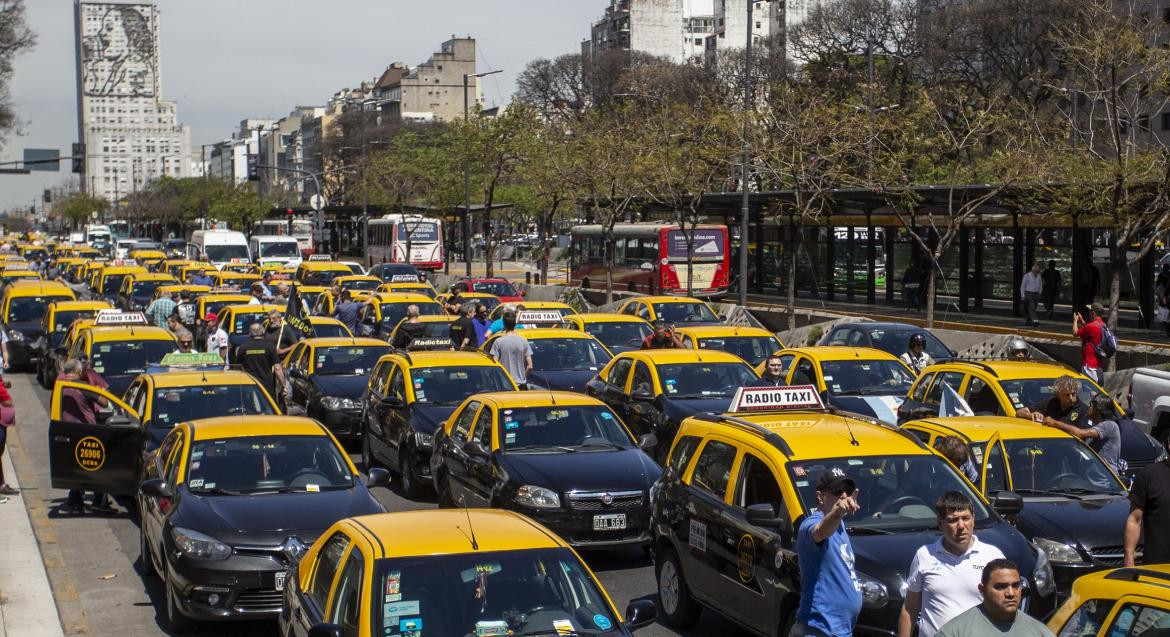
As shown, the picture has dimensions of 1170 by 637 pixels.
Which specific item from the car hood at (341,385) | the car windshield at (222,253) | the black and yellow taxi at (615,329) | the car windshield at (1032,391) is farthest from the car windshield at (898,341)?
the car windshield at (222,253)

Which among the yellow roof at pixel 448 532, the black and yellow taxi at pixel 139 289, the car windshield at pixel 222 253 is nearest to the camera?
the yellow roof at pixel 448 532

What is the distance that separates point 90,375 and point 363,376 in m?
4.38

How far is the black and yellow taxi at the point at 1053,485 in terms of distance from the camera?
9836 mm

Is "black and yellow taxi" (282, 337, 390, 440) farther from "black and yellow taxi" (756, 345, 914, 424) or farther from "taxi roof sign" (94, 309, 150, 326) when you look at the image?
"black and yellow taxi" (756, 345, 914, 424)

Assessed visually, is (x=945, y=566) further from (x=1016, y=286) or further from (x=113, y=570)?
(x=1016, y=286)

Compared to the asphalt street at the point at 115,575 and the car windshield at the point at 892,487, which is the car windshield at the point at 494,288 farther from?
the car windshield at the point at 892,487

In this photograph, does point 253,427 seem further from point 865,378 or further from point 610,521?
point 865,378

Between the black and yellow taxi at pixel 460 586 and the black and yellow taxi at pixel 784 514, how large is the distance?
1770mm

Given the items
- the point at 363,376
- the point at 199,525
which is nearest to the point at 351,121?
the point at 363,376

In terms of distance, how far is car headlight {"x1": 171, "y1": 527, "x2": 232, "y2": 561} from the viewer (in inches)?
380

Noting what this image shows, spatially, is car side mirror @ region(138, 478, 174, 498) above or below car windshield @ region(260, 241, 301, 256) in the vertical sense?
below

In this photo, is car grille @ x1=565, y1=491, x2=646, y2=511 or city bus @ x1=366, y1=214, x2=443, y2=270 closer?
car grille @ x1=565, y1=491, x2=646, y2=511

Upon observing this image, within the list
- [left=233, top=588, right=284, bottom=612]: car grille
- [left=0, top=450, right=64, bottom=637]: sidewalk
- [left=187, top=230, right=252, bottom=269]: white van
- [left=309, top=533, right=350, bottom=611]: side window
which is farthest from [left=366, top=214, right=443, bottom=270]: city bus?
[left=309, top=533, right=350, bottom=611]: side window

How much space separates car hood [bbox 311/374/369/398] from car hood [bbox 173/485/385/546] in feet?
26.7
